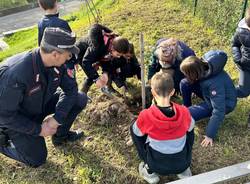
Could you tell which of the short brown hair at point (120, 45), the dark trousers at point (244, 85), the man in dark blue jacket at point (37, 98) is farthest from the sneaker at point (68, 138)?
the dark trousers at point (244, 85)

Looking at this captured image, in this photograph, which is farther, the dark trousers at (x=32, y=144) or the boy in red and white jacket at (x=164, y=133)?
the dark trousers at (x=32, y=144)

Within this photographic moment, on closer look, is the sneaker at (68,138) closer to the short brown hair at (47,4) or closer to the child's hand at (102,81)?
the child's hand at (102,81)

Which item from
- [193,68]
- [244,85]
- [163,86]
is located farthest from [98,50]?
[244,85]

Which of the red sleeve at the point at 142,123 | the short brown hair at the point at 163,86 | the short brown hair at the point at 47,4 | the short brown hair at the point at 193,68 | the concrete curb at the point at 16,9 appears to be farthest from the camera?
the concrete curb at the point at 16,9

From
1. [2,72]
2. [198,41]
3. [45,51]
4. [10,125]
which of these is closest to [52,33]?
[45,51]

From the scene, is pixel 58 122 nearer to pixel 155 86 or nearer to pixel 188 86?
pixel 155 86

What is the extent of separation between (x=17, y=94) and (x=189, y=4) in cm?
478

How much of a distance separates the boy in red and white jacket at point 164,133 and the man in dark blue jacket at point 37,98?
87 centimetres

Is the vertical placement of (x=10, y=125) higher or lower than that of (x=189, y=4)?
higher

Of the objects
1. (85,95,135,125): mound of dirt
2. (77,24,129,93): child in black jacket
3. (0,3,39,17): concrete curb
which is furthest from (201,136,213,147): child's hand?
(0,3,39,17): concrete curb

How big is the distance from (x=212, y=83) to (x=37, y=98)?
1.82 metres

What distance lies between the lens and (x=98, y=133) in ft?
14.6

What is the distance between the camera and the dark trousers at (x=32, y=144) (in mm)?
3789

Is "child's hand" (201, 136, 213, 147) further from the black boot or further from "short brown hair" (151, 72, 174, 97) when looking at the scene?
the black boot
